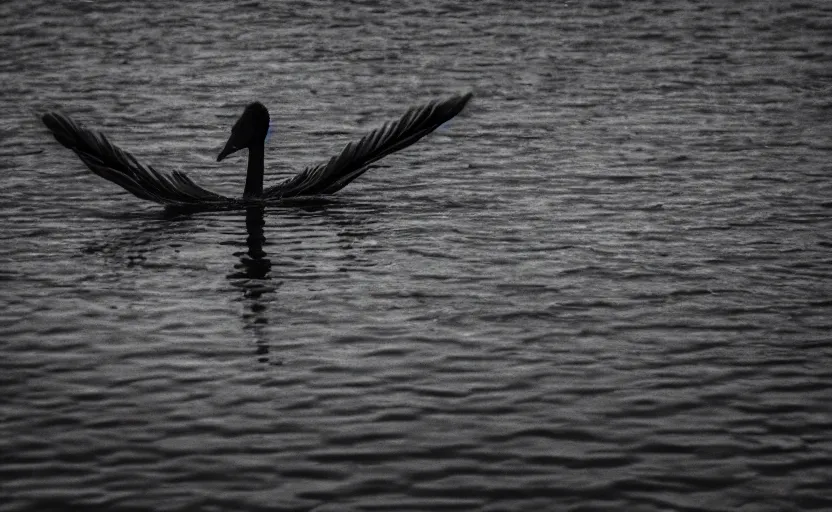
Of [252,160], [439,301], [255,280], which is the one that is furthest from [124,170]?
[439,301]

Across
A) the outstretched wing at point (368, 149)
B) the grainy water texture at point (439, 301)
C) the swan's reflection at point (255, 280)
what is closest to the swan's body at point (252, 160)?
the outstretched wing at point (368, 149)

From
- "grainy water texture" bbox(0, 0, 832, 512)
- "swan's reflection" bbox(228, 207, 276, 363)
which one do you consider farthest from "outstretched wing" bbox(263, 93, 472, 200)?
"swan's reflection" bbox(228, 207, 276, 363)

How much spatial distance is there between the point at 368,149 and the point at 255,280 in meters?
3.24

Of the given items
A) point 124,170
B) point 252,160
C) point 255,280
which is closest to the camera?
point 255,280

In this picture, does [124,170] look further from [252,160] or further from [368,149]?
[368,149]

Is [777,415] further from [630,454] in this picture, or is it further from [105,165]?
[105,165]

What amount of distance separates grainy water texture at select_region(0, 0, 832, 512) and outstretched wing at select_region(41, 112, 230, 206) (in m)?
0.29

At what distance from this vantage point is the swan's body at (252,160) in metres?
14.9

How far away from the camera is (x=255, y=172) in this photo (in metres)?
15.8

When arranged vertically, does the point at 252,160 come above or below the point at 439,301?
above

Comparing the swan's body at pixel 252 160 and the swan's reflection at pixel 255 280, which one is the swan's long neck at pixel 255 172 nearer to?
the swan's body at pixel 252 160

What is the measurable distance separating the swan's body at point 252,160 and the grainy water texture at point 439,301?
0.32 meters

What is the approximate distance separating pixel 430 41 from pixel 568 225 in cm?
1323

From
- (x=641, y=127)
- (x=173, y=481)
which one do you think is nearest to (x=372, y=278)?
(x=173, y=481)
